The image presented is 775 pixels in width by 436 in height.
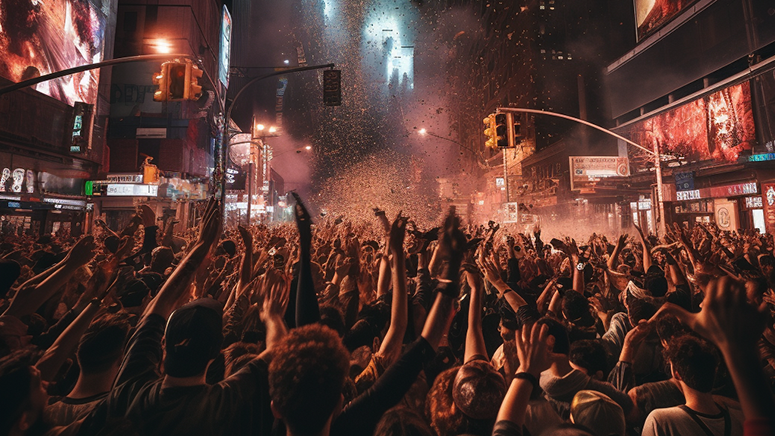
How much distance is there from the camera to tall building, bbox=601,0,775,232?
2455 centimetres

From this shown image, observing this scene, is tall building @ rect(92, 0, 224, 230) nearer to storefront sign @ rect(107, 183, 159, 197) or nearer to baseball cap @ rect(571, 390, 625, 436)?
storefront sign @ rect(107, 183, 159, 197)

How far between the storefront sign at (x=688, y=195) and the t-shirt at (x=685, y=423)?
30921mm

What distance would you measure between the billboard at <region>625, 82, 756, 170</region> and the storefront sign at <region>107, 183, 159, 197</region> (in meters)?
34.4

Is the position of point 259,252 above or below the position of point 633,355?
above

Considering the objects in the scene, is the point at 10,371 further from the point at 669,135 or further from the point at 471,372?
the point at 669,135

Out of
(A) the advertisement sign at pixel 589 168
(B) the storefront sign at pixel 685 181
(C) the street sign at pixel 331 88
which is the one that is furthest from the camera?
(A) the advertisement sign at pixel 589 168

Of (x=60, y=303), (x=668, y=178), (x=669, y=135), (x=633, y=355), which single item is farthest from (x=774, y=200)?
(x=60, y=303)

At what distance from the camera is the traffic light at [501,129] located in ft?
45.1

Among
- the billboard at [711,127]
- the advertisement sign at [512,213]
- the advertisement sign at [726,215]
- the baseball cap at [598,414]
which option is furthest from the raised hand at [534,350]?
the advertisement sign at [726,215]

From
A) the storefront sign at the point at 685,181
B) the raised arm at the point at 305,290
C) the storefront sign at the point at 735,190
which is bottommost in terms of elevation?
the raised arm at the point at 305,290

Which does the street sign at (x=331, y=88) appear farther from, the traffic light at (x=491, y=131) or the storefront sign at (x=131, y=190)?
the storefront sign at (x=131, y=190)

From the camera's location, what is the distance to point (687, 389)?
7.47 ft

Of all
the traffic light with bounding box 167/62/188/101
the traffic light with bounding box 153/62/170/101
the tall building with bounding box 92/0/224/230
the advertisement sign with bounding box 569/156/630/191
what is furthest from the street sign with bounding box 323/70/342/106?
the tall building with bounding box 92/0/224/230

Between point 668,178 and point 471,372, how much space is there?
3530 cm
